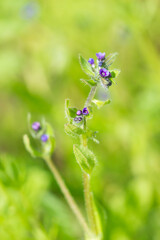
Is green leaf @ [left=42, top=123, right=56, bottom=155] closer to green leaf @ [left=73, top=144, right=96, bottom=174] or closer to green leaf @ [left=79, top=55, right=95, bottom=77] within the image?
green leaf @ [left=73, top=144, right=96, bottom=174]

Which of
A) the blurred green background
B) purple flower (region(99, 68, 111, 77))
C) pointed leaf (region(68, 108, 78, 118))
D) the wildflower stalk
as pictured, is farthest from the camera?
the blurred green background

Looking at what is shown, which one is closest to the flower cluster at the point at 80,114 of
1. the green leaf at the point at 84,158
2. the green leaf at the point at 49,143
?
the green leaf at the point at 84,158

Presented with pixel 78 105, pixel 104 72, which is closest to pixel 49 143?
pixel 104 72

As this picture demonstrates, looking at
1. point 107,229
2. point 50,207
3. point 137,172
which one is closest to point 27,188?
point 50,207

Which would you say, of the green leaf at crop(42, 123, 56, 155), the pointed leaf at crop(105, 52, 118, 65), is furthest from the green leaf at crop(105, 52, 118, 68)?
the green leaf at crop(42, 123, 56, 155)

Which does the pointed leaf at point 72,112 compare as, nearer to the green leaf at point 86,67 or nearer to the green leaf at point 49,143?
the green leaf at point 86,67
